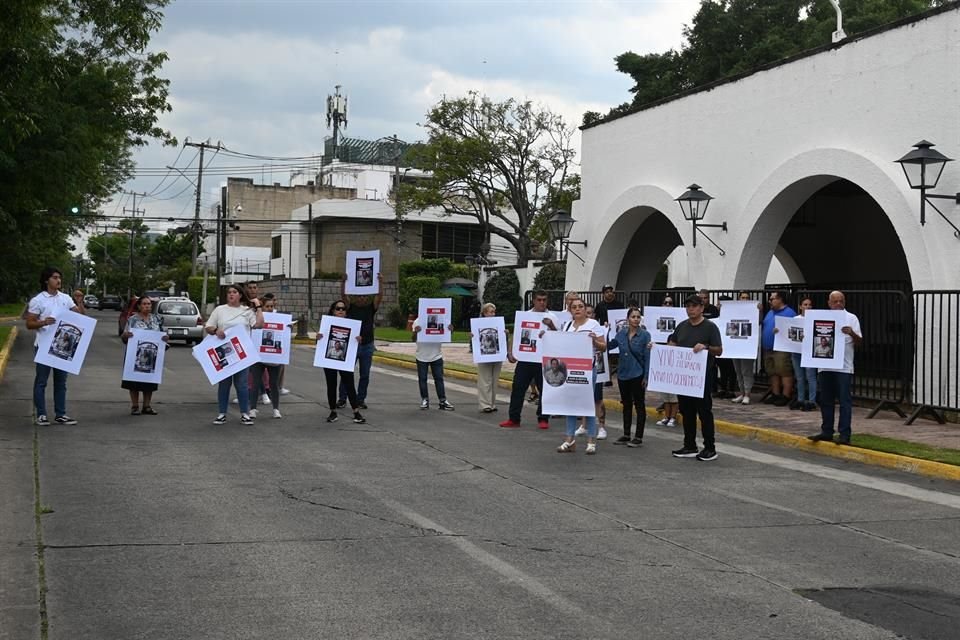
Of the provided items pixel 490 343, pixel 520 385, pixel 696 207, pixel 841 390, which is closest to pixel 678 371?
pixel 841 390

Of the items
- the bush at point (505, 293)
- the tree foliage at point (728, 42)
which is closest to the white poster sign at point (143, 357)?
the bush at point (505, 293)

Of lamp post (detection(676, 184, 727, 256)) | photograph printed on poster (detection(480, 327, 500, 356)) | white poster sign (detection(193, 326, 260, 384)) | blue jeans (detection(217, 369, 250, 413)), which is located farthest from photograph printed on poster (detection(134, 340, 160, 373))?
lamp post (detection(676, 184, 727, 256))

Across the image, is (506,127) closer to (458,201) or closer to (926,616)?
(458,201)

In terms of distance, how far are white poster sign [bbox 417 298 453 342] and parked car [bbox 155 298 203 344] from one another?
19.8 m

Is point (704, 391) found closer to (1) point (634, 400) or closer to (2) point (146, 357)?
(1) point (634, 400)

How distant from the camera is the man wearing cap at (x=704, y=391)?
39.6 ft

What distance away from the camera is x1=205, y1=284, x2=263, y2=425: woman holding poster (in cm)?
1412

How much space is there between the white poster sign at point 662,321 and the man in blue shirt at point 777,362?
4.70 feet

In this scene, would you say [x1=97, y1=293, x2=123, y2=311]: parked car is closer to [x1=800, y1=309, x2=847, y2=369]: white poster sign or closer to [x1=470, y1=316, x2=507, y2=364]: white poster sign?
[x1=470, y1=316, x2=507, y2=364]: white poster sign

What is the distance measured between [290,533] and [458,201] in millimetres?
53879

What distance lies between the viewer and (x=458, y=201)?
200 feet

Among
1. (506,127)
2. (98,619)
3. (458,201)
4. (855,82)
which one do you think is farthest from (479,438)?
(458,201)

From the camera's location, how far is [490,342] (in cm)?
1616

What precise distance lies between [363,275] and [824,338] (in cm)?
680
